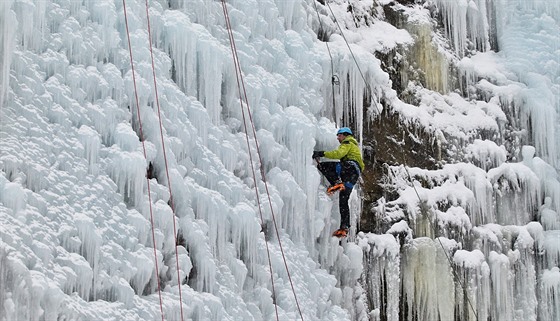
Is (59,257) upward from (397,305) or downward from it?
upward

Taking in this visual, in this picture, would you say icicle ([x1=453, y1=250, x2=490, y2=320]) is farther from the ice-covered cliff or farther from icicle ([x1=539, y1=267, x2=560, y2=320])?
icicle ([x1=539, y1=267, x2=560, y2=320])

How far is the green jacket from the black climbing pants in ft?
0.15

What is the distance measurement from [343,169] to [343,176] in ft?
0.20

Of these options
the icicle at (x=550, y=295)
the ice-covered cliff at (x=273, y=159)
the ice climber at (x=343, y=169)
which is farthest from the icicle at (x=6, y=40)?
the icicle at (x=550, y=295)

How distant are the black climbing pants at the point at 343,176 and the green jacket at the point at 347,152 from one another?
0.05 metres

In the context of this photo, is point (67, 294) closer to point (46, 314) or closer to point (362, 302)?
point (46, 314)

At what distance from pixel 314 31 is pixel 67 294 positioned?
391cm

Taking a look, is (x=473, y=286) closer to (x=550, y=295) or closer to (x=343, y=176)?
(x=550, y=295)

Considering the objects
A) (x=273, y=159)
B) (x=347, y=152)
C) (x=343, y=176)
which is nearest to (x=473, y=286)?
(x=343, y=176)

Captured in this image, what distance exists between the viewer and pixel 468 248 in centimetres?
957

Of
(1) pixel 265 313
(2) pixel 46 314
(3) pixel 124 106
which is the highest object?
(3) pixel 124 106

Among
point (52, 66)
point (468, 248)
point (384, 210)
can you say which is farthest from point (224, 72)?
point (468, 248)

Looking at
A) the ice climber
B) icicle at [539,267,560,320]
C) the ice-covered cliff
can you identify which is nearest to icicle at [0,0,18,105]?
the ice-covered cliff

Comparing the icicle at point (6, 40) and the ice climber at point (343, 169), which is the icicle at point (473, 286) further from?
the icicle at point (6, 40)
